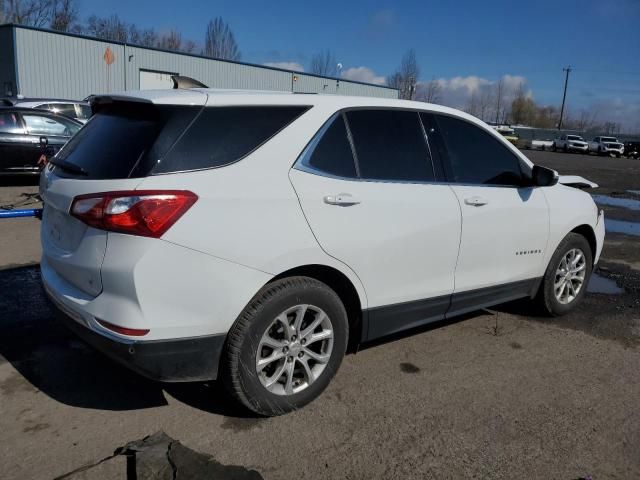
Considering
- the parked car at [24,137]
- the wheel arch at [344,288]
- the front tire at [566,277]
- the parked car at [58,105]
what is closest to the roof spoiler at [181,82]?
the wheel arch at [344,288]

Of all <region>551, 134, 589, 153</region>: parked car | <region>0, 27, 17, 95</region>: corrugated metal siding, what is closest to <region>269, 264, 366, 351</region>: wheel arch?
<region>0, 27, 17, 95</region>: corrugated metal siding

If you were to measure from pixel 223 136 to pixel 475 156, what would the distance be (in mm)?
2104

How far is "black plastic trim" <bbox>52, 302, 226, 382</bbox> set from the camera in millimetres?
2744

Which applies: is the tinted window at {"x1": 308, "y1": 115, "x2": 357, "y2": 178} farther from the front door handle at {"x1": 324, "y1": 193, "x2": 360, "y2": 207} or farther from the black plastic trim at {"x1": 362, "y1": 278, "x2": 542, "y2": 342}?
the black plastic trim at {"x1": 362, "y1": 278, "x2": 542, "y2": 342}

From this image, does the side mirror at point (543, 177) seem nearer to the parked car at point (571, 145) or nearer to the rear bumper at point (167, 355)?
the rear bumper at point (167, 355)

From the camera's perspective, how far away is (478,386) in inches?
148

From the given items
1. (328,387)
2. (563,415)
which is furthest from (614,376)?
(328,387)

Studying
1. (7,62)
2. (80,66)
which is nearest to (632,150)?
(80,66)

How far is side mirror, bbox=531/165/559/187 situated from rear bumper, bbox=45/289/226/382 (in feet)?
9.50

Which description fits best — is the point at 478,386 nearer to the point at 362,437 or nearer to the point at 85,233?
the point at 362,437

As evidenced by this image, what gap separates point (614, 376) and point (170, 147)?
3.42 metres

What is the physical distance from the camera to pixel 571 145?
5356cm

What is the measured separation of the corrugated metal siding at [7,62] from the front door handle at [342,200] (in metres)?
27.3

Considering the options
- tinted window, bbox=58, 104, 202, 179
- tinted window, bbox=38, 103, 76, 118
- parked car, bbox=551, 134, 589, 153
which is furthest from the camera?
parked car, bbox=551, 134, 589, 153
